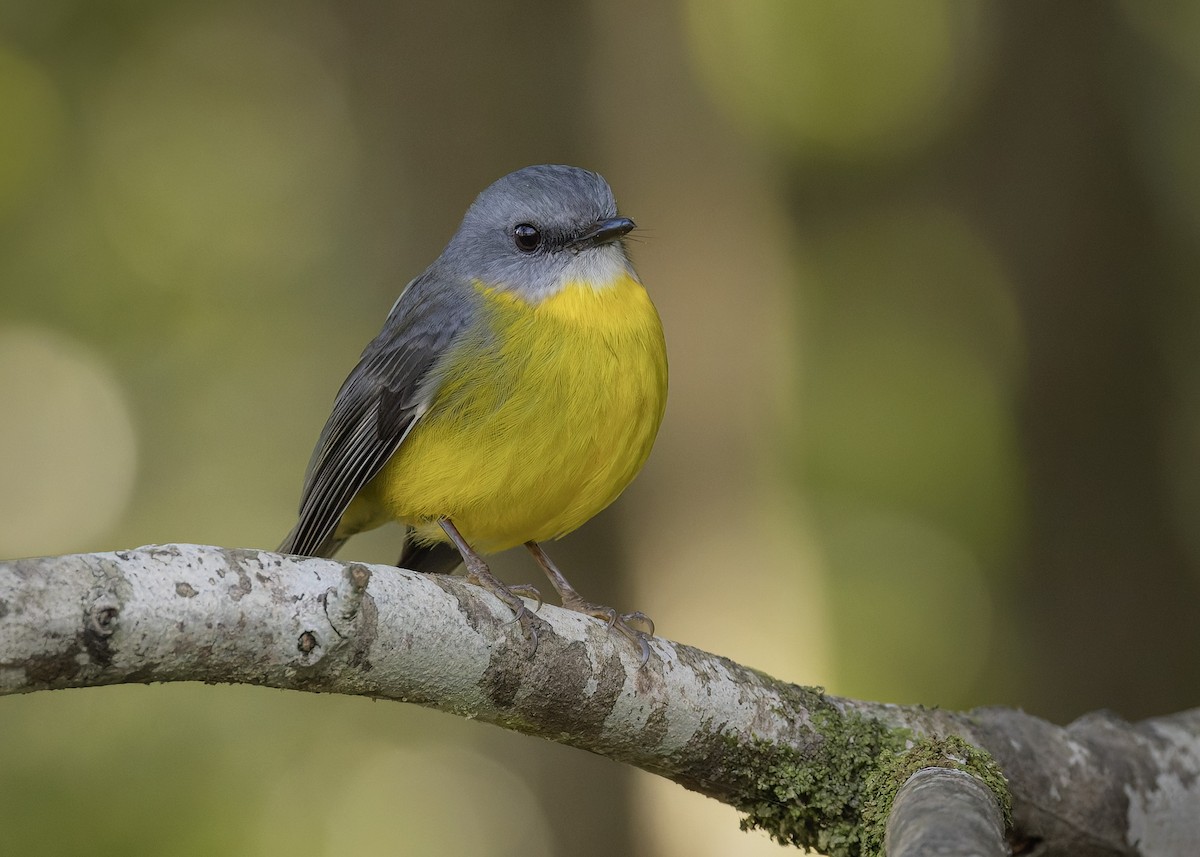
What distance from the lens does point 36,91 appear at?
8594mm

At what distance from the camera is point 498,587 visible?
349cm

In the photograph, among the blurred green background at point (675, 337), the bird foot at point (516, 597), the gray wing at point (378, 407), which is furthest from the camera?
the blurred green background at point (675, 337)

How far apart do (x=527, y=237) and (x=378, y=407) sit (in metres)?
0.79

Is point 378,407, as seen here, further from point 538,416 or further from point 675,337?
point 675,337

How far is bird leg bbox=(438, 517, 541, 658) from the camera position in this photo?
2959 mm

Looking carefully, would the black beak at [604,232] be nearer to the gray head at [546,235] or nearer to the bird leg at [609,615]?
the gray head at [546,235]

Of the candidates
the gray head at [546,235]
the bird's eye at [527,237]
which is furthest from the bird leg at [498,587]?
the bird's eye at [527,237]

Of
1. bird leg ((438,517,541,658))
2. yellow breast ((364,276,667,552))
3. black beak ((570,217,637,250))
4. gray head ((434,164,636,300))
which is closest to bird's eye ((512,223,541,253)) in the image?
gray head ((434,164,636,300))

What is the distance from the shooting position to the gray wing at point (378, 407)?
3.96 m

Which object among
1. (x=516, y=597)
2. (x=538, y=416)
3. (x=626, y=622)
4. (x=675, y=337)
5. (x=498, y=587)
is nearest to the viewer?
(x=516, y=597)

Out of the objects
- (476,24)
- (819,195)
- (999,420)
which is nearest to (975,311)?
(999,420)

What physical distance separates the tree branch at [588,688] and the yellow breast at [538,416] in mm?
670

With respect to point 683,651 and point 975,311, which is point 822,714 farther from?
point 975,311

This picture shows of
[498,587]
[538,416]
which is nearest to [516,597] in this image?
[498,587]
